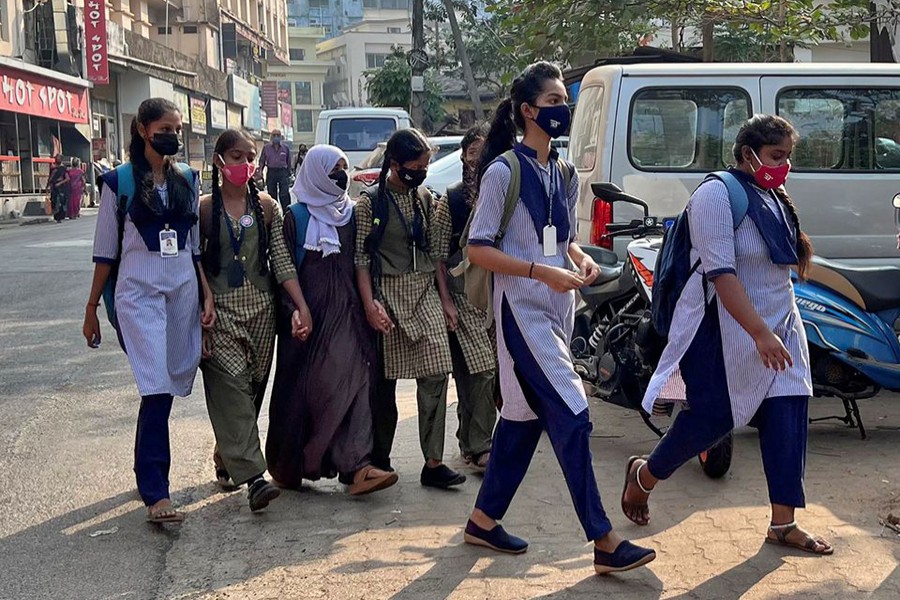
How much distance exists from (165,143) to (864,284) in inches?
131

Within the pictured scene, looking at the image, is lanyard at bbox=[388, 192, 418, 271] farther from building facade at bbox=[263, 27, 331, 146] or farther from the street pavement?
building facade at bbox=[263, 27, 331, 146]

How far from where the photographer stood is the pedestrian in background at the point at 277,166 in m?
19.8

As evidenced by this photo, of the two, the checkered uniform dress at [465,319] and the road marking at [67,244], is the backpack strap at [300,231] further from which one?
the road marking at [67,244]

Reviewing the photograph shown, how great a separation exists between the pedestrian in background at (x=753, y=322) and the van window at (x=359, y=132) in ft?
50.0

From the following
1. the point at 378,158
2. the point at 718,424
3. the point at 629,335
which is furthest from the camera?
the point at 378,158

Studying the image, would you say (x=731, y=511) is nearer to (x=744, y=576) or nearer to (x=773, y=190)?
(x=744, y=576)

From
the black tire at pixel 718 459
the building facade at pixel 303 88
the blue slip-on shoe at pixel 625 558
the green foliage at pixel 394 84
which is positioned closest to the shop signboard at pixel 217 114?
the green foliage at pixel 394 84

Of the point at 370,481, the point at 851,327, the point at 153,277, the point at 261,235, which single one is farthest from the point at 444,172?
the point at 153,277

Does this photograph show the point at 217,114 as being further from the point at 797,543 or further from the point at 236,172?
the point at 797,543

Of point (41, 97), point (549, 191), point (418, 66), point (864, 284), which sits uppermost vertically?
point (418, 66)

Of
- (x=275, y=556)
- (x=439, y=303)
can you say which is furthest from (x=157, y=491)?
(x=439, y=303)

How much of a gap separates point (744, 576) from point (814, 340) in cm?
176

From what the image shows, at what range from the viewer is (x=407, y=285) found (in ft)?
16.6

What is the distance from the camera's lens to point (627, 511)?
4488 millimetres
